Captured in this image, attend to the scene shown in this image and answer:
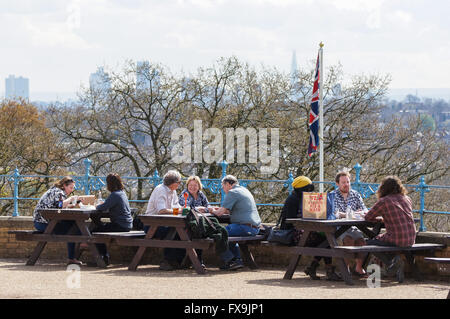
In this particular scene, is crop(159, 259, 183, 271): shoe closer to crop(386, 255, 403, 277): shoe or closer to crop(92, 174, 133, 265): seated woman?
crop(92, 174, 133, 265): seated woman

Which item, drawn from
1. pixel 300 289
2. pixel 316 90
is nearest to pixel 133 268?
pixel 300 289

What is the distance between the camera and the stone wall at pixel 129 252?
1131cm

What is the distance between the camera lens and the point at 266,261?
1248cm

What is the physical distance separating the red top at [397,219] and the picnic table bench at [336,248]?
113 millimetres

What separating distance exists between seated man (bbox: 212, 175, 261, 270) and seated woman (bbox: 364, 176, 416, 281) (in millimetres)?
1757

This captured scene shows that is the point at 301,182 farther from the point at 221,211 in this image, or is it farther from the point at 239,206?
the point at 221,211

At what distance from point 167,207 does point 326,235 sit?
8.35ft

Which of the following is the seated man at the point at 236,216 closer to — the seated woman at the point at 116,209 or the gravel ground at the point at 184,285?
the gravel ground at the point at 184,285

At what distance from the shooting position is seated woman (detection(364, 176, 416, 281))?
10578 mm

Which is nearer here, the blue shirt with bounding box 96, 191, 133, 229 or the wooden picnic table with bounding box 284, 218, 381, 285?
the wooden picnic table with bounding box 284, 218, 381, 285

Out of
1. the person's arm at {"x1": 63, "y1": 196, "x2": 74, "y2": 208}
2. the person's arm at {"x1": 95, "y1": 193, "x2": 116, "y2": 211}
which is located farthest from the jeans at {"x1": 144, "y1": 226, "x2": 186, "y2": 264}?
the person's arm at {"x1": 63, "y1": 196, "x2": 74, "y2": 208}

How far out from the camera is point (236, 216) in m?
11.9

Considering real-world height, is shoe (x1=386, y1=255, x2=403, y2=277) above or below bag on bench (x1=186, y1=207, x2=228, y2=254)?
→ below

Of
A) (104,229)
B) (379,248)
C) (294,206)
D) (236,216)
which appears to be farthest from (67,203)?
(379,248)
